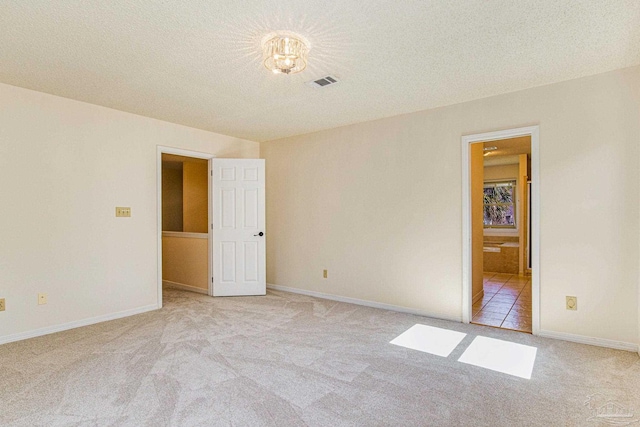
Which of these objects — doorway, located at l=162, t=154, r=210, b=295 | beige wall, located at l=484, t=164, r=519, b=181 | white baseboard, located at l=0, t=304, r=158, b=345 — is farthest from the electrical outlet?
beige wall, located at l=484, t=164, r=519, b=181

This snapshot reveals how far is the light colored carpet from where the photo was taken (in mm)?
1932

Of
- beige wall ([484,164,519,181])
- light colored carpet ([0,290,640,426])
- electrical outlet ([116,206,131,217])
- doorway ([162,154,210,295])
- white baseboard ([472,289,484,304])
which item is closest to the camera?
light colored carpet ([0,290,640,426])

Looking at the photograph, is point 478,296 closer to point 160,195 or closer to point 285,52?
point 285,52

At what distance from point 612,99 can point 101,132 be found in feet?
16.5

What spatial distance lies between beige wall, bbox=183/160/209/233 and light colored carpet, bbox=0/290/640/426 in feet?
10.9

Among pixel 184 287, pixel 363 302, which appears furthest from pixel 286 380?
pixel 184 287

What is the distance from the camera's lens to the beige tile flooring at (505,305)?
11.7 feet

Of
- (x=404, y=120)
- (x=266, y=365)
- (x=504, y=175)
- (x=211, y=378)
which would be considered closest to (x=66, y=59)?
(x=211, y=378)

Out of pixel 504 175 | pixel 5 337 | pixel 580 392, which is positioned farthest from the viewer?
pixel 504 175

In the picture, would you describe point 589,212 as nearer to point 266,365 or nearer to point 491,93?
point 491,93

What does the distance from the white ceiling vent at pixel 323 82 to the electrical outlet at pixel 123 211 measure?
2.61 m

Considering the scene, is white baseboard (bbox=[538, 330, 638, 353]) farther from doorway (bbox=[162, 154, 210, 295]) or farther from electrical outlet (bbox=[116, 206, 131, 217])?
electrical outlet (bbox=[116, 206, 131, 217])

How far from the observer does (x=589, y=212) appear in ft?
9.70

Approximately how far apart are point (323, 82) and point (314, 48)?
0.61m
